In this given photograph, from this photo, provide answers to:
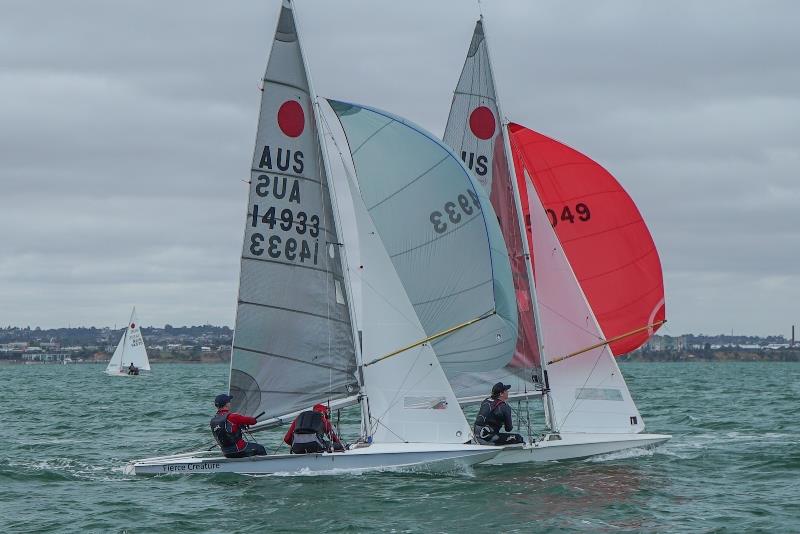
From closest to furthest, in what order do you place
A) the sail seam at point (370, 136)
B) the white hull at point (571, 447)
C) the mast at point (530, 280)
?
the sail seam at point (370, 136) < the white hull at point (571, 447) < the mast at point (530, 280)

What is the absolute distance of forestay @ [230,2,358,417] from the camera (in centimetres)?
1986

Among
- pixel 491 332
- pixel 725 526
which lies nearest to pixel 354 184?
pixel 491 332

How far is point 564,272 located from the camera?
72.8 feet

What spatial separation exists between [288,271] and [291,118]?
7.93 ft

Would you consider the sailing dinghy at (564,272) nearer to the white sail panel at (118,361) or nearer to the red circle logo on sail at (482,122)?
the red circle logo on sail at (482,122)

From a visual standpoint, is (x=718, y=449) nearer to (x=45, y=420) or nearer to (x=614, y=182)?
(x=614, y=182)

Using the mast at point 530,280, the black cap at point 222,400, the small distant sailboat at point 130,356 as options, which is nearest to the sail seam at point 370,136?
the mast at point 530,280

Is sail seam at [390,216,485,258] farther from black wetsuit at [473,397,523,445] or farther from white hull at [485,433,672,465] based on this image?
white hull at [485,433,672,465]

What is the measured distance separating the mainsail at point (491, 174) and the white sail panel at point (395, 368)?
8.41 ft

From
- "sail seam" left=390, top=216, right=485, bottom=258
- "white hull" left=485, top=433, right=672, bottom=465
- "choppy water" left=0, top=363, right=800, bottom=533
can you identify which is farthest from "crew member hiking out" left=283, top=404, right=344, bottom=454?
"white hull" left=485, top=433, right=672, bottom=465

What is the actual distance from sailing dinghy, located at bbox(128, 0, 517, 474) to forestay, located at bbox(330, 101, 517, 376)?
23 millimetres

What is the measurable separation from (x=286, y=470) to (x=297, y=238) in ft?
12.0

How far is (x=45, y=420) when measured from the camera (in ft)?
120

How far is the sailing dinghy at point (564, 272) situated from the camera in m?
22.0
